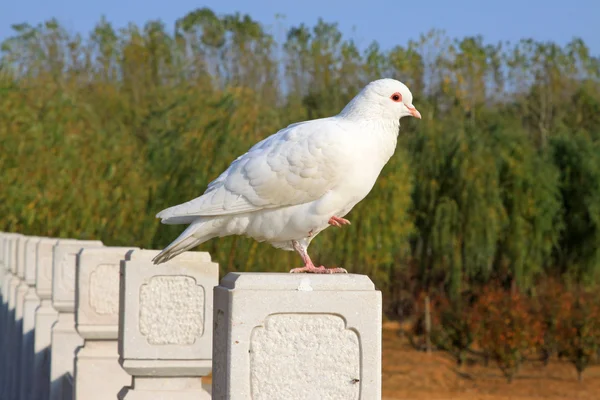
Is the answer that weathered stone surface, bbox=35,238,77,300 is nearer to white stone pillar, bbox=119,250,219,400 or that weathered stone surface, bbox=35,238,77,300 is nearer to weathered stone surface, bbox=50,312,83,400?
weathered stone surface, bbox=50,312,83,400

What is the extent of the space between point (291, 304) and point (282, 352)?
164 millimetres

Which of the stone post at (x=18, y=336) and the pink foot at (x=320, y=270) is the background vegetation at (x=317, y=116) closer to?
the stone post at (x=18, y=336)

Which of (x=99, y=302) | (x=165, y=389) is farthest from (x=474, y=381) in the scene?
(x=165, y=389)

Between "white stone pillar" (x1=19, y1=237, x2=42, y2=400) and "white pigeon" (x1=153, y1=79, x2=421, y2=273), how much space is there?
15.5 ft

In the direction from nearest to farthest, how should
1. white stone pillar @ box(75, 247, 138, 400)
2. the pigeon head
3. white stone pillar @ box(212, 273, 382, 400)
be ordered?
white stone pillar @ box(212, 273, 382, 400) → the pigeon head → white stone pillar @ box(75, 247, 138, 400)

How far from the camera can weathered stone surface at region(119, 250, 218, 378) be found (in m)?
5.71

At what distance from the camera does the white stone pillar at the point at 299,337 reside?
3.60 meters

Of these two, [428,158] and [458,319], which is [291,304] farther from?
[428,158]

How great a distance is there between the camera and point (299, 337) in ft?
11.9

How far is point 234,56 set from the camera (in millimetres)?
43406

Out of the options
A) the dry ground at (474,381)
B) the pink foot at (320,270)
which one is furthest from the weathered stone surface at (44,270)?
the dry ground at (474,381)

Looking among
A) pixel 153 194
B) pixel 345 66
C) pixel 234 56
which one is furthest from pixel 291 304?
pixel 234 56

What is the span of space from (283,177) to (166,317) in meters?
1.53

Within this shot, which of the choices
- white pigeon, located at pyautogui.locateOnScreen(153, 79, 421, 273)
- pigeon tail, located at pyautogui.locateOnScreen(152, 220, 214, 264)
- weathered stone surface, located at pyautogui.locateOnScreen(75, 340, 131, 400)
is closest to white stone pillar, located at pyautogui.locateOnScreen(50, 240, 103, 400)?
weathered stone surface, located at pyautogui.locateOnScreen(75, 340, 131, 400)
